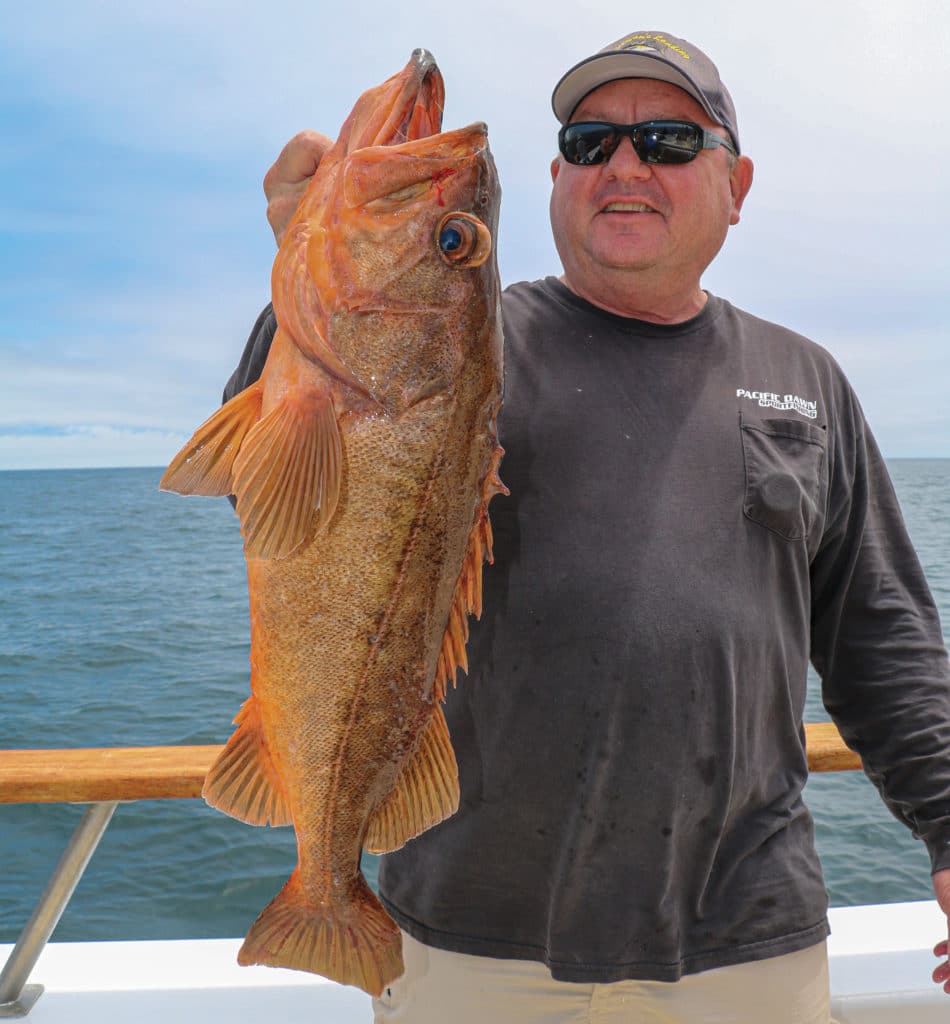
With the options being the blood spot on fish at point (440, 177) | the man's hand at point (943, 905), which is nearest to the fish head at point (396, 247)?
the blood spot on fish at point (440, 177)

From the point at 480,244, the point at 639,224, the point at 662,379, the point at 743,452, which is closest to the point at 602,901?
the point at 743,452

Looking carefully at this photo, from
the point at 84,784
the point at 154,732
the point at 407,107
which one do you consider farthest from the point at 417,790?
the point at 154,732

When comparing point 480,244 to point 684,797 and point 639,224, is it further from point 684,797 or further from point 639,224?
point 684,797

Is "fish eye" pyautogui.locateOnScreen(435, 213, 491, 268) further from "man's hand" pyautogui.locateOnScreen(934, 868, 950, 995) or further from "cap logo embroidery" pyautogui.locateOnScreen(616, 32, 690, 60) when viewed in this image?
"man's hand" pyautogui.locateOnScreen(934, 868, 950, 995)

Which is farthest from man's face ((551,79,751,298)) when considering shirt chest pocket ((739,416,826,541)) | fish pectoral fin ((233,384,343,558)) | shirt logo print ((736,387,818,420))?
fish pectoral fin ((233,384,343,558))

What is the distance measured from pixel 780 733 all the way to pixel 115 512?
7151cm

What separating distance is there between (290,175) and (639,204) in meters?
0.98

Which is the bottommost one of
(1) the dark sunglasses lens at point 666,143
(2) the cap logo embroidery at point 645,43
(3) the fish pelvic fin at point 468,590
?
(3) the fish pelvic fin at point 468,590

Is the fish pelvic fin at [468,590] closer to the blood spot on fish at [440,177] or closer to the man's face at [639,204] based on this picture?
the blood spot on fish at [440,177]

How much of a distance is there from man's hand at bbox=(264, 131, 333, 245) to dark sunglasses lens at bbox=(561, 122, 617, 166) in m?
0.88

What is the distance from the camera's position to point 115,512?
68188 mm

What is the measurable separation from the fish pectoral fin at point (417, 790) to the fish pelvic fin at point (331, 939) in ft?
0.31

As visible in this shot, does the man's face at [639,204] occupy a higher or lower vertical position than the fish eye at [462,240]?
higher

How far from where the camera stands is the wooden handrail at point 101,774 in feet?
8.46
